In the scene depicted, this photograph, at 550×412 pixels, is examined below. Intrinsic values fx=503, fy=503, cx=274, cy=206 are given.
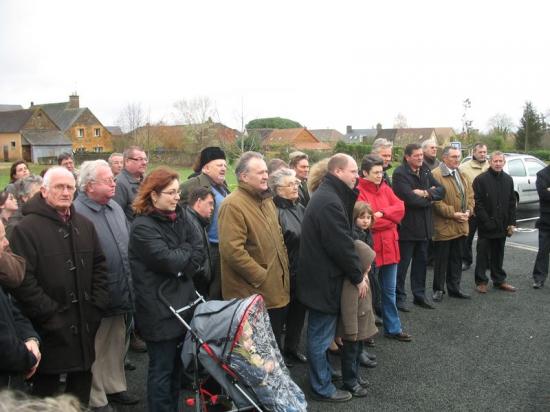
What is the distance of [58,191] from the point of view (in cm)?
353

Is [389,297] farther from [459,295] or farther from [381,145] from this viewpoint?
[381,145]

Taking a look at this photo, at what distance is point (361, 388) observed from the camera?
4.50m

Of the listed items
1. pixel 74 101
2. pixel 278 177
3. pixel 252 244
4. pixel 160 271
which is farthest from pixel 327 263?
pixel 74 101

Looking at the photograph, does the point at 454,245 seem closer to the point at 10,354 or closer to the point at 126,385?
the point at 126,385

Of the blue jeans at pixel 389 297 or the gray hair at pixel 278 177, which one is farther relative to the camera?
the blue jeans at pixel 389 297

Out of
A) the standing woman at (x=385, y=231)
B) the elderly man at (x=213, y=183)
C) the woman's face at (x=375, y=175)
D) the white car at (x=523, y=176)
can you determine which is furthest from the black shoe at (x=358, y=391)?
the white car at (x=523, y=176)

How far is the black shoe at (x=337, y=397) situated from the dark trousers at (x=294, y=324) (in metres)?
0.89

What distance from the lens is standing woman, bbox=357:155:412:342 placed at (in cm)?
558

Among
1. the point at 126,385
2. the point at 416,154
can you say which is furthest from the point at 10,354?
the point at 416,154

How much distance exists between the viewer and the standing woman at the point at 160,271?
11.8 feet

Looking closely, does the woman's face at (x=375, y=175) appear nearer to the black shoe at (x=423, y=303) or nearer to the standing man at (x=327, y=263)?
the standing man at (x=327, y=263)

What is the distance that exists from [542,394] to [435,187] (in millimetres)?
2933

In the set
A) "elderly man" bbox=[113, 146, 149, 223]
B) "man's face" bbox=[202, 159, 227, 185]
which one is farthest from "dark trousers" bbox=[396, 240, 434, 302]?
"elderly man" bbox=[113, 146, 149, 223]

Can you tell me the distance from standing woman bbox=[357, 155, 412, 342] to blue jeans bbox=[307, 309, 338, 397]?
134cm
